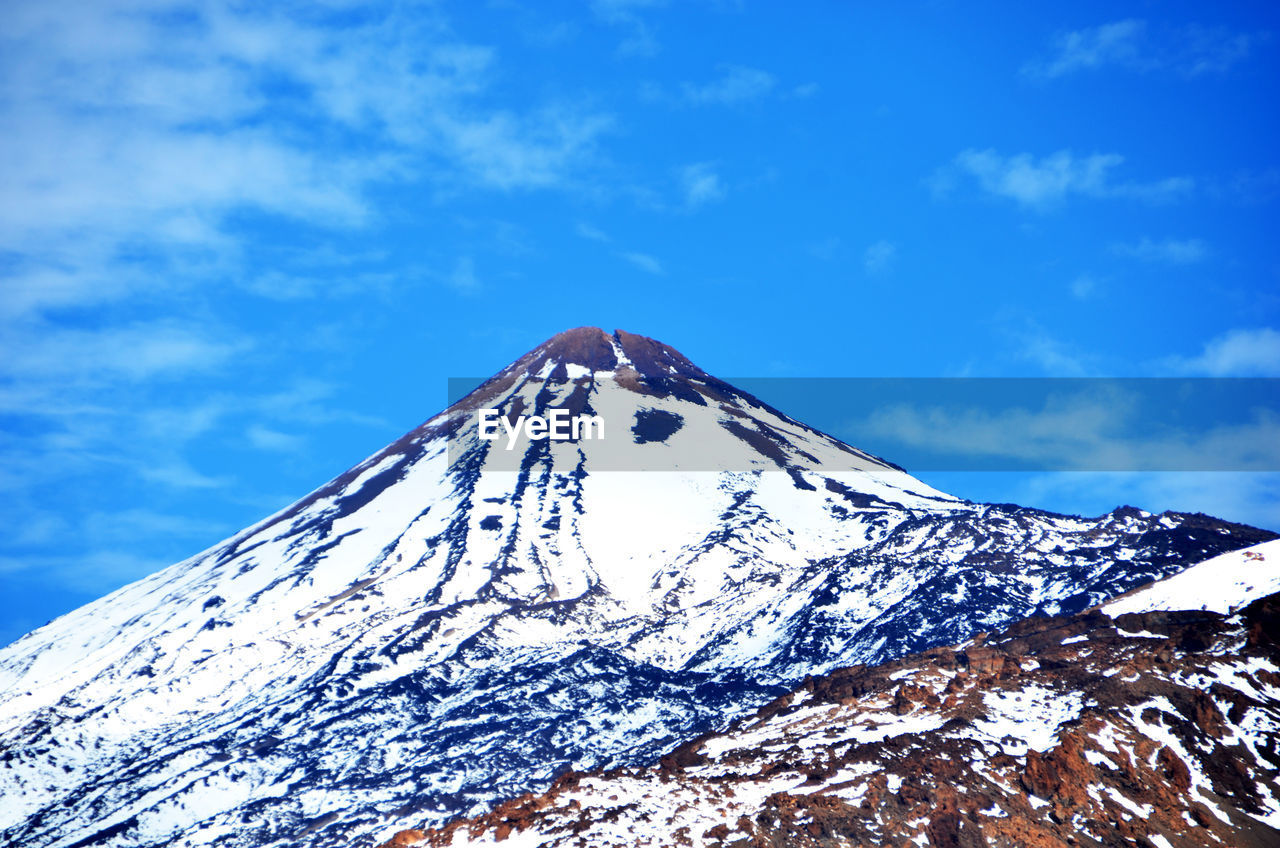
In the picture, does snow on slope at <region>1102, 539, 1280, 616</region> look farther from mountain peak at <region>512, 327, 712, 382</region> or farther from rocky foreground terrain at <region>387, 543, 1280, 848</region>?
mountain peak at <region>512, 327, 712, 382</region>

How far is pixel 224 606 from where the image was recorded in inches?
4146

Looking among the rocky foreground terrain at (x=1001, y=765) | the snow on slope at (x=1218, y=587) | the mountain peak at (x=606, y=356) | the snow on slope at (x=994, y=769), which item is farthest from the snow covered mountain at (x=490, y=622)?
the snow on slope at (x=994, y=769)

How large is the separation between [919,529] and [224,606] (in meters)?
52.6

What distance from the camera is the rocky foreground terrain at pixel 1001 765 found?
117 ft

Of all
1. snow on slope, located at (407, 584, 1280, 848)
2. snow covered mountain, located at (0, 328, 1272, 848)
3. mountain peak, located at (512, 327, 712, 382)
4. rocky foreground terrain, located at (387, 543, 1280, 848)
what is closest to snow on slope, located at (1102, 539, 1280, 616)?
rocky foreground terrain, located at (387, 543, 1280, 848)

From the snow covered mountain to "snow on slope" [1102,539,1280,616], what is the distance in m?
29.2

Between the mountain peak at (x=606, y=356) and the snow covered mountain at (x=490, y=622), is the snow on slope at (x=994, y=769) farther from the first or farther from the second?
the mountain peak at (x=606, y=356)

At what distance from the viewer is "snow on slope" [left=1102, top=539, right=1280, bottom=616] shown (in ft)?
153

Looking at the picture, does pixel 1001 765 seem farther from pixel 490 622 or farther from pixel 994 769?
pixel 490 622

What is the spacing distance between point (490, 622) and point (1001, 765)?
58.3 metres

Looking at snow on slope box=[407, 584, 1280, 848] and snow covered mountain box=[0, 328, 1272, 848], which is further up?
snow covered mountain box=[0, 328, 1272, 848]

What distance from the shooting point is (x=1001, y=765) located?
37906mm

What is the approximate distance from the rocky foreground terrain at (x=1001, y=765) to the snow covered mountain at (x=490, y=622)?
95.5 feet

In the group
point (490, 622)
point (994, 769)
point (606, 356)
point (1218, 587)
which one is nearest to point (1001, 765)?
point (994, 769)
